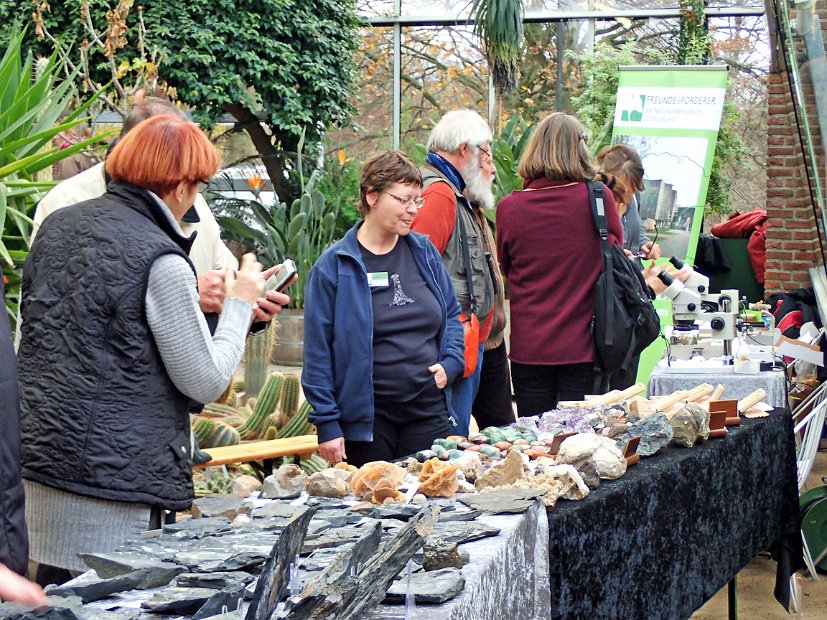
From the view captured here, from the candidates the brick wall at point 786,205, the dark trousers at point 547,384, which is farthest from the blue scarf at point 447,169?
the brick wall at point 786,205

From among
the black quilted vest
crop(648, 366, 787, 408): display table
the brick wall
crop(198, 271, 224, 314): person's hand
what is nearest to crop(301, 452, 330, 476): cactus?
crop(648, 366, 787, 408): display table

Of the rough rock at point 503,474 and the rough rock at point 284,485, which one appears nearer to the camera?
the rough rock at point 284,485

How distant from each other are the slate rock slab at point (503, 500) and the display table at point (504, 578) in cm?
2

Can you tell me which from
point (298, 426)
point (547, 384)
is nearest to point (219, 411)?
point (298, 426)

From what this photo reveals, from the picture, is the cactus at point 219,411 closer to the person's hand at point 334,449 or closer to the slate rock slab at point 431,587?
the person's hand at point 334,449

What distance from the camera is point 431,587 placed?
1741 millimetres

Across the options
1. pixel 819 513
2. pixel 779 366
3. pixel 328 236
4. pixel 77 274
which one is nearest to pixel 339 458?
pixel 77 274

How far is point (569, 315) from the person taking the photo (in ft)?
13.6

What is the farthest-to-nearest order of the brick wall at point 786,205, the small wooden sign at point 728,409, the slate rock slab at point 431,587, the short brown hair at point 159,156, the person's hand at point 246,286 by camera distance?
the brick wall at point 786,205, the small wooden sign at point 728,409, the person's hand at point 246,286, the short brown hair at point 159,156, the slate rock slab at point 431,587

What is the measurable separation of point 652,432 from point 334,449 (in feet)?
3.10

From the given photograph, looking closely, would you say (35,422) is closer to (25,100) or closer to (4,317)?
(4,317)

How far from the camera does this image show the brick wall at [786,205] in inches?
336

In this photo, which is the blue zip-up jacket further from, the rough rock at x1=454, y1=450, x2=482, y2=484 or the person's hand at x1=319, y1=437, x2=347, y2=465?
the rough rock at x1=454, y1=450, x2=482, y2=484

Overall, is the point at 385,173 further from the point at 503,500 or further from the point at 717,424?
the point at 503,500
